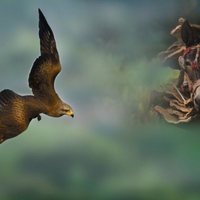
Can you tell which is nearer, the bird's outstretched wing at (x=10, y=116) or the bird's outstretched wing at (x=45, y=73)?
the bird's outstretched wing at (x=10, y=116)

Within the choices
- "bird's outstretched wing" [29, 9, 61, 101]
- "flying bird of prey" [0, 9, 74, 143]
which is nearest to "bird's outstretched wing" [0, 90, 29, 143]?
"flying bird of prey" [0, 9, 74, 143]

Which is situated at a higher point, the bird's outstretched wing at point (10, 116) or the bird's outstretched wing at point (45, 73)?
the bird's outstretched wing at point (45, 73)

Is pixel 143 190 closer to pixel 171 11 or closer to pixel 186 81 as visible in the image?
pixel 186 81

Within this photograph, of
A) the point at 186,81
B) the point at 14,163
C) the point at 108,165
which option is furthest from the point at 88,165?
the point at 186,81

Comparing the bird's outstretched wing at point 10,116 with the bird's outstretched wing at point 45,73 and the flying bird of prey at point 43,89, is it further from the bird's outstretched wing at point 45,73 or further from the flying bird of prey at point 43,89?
the bird's outstretched wing at point 45,73

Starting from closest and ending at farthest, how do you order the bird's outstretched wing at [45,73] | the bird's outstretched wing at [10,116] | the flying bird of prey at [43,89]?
the bird's outstretched wing at [10,116] < the flying bird of prey at [43,89] < the bird's outstretched wing at [45,73]

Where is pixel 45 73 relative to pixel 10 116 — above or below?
above

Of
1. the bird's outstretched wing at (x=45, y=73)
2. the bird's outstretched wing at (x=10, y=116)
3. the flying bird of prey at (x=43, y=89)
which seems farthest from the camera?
the bird's outstretched wing at (x=45, y=73)

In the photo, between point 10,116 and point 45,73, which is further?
point 45,73

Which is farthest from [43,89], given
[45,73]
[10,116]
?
[10,116]

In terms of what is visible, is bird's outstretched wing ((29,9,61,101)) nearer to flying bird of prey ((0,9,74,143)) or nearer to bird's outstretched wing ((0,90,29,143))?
flying bird of prey ((0,9,74,143))

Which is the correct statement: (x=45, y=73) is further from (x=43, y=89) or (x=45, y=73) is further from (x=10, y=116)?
(x=10, y=116)

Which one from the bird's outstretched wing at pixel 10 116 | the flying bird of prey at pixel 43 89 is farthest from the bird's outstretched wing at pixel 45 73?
the bird's outstretched wing at pixel 10 116

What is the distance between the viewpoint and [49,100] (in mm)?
4891
